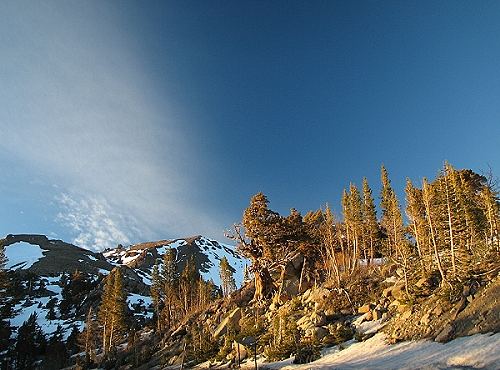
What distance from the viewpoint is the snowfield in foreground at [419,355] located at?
14.0m

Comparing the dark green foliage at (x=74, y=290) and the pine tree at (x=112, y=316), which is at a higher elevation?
the dark green foliage at (x=74, y=290)

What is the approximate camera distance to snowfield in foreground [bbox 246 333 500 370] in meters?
14.0

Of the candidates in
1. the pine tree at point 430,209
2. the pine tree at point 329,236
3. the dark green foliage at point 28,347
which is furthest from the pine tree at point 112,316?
the pine tree at point 430,209

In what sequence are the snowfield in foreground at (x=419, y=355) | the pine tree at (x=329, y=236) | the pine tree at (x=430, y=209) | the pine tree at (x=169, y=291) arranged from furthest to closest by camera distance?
the pine tree at (x=169, y=291), the pine tree at (x=329, y=236), the pine tree at (x=430, y=209), the snowfield in foreground at (x=419, y=355)

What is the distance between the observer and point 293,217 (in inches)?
1971

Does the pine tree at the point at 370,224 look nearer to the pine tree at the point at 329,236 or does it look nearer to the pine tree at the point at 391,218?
the pine tree at the point at 391,218

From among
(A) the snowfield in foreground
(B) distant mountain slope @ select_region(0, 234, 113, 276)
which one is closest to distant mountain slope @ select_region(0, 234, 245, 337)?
(B) distant mountain slope @ select_region(0, 234, 113, 276)

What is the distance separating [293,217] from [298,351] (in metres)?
26.7

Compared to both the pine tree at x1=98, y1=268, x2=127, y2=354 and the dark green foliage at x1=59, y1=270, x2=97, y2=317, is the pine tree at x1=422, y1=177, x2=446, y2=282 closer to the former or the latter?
the pine tree at x1=98, y1=268, x2=127, y2=354

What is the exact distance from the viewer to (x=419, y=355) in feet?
56.3

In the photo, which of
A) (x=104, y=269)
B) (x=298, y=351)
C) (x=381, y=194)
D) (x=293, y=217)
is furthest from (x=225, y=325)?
(x=104, y=269)

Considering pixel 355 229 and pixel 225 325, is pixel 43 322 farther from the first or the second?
pixel 355 229

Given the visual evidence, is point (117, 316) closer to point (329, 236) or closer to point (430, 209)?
point (329, 236)

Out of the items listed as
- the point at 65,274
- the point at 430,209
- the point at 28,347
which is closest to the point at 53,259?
the point at 65,274
